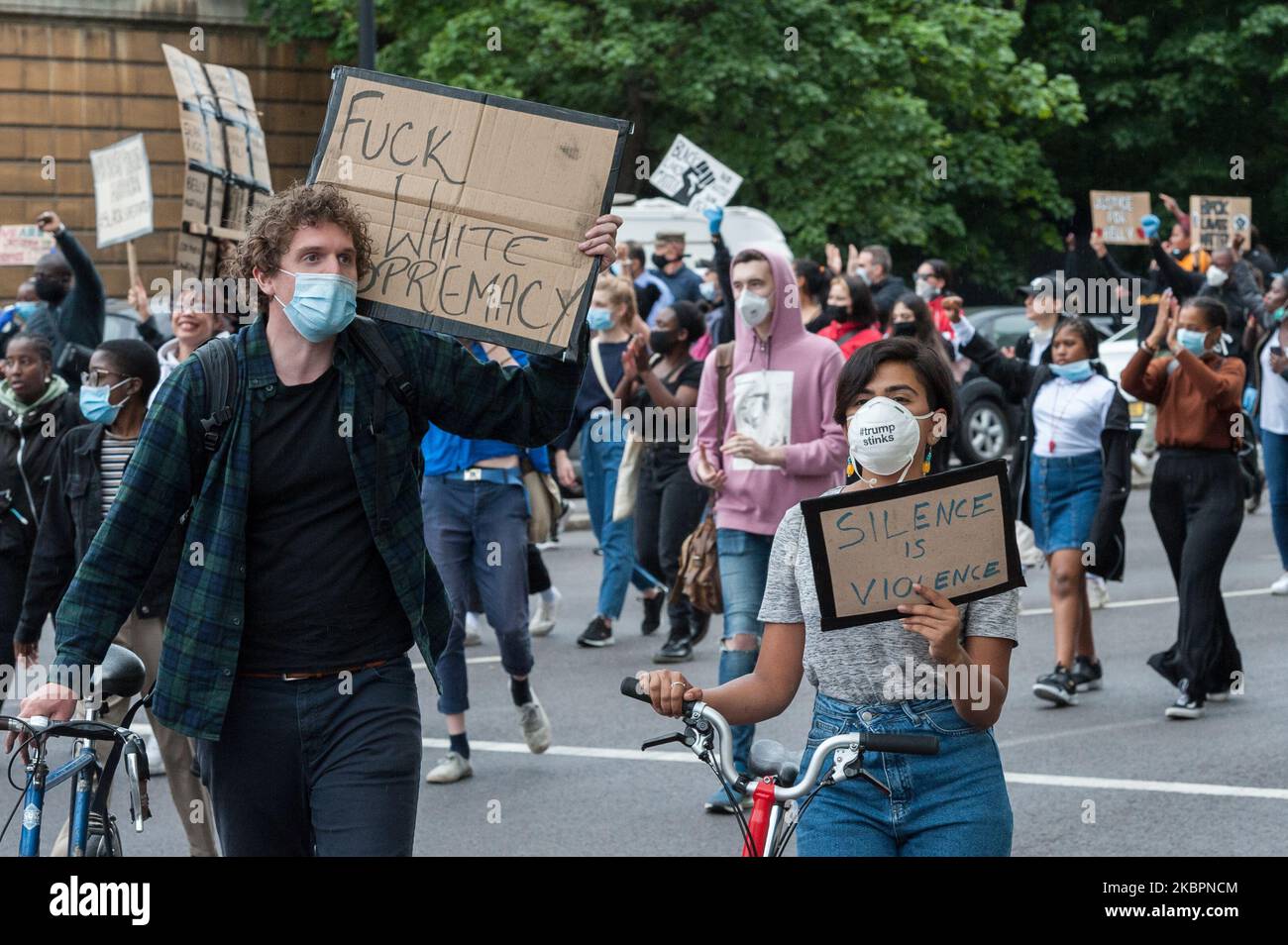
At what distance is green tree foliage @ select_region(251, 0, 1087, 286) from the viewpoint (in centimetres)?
2345

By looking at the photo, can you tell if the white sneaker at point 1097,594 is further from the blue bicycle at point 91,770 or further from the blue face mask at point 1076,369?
the blue bicycle at point 91,770

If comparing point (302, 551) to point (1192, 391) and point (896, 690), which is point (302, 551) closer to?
point (896, 690)

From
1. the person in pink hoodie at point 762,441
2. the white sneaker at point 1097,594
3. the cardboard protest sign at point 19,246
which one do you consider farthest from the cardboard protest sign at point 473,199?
the cardboard protest sign at point 19,246

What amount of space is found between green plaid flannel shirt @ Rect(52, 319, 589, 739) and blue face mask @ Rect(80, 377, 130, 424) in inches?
100

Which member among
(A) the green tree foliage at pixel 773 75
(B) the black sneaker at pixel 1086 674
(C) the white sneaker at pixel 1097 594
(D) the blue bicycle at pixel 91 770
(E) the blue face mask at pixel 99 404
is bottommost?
(B) the black sneaker at pixel 1086 674

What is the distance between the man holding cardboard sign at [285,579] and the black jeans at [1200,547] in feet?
17.9

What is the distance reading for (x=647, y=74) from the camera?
24312mm

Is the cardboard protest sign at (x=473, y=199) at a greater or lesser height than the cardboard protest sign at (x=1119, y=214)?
lesser

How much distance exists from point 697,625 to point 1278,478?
368cm

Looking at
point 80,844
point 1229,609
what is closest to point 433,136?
point 80,844

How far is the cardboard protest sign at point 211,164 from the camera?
418 inches

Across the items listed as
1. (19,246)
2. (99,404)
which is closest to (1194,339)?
(99,404)
